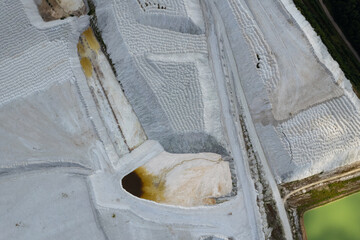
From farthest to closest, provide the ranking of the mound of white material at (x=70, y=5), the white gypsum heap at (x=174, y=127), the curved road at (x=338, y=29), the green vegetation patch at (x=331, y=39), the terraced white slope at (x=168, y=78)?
1. the mound of white material at (x=70, y=5)
2. the curved road at (x=338, y=29)
3. the green vegetation patch at (x=331, y=39)
4. the terraced white slope at (x=168, y=78)
5. the white gypsum heap at (x=174, y=127)

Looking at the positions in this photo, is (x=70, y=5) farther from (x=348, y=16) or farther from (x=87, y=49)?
(x=348, y=16)

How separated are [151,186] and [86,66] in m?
3.45

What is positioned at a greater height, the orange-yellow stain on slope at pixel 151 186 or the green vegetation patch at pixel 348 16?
the green vegetation patch at pixel 348 16

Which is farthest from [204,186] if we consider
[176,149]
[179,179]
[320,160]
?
[320,160]

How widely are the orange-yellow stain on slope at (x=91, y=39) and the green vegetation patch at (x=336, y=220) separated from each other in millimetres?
6734

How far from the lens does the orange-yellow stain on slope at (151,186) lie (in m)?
7.43

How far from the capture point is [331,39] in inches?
305

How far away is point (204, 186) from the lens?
741 cm

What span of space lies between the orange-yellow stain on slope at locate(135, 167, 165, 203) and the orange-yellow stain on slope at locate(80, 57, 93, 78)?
107 inches

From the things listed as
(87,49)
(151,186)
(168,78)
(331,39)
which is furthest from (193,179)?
(331,39)

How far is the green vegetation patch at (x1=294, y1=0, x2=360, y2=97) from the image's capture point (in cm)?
756

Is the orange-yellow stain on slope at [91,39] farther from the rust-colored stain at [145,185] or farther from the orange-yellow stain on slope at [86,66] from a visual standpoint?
the rust-colored stain at [145,185]

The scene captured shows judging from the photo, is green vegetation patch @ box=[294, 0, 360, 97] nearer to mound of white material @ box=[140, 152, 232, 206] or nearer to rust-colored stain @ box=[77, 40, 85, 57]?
mound of white material @ box=[140, 152, 232, 206]

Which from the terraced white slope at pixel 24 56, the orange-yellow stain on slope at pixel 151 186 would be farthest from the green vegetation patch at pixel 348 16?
the terraced white slope at pixel 24 56
